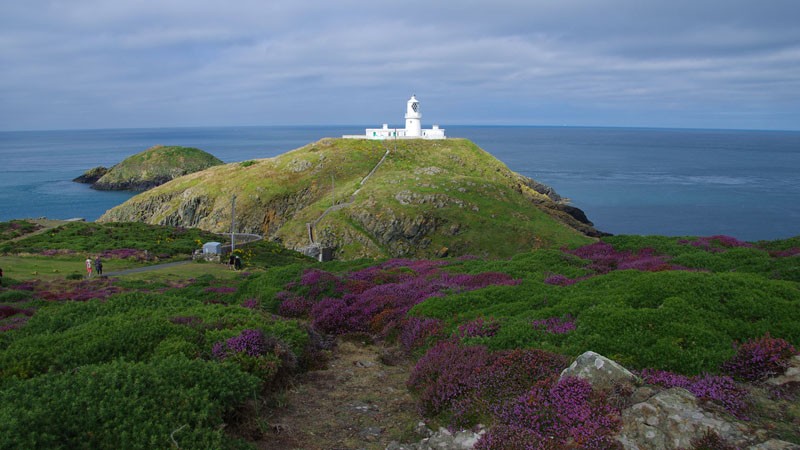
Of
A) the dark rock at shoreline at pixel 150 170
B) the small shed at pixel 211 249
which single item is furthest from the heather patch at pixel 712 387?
the dark rock at shoreline at pixel 150 170

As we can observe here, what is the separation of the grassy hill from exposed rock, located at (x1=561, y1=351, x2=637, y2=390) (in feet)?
605

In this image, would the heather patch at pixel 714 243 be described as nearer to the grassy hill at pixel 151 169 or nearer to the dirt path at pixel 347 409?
the dirt path at pixel 347 409

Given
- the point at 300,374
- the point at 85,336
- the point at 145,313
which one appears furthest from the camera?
the point at 145,313

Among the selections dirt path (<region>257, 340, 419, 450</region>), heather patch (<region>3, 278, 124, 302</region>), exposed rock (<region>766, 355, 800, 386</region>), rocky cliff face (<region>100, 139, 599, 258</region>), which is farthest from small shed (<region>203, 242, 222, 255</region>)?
exposed rock (<region>766, 355, 800, 386</region>)

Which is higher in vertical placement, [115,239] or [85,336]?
[85,336]

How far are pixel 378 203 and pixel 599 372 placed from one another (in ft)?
251

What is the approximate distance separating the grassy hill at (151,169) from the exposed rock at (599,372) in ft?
605

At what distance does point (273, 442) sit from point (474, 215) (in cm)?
7542

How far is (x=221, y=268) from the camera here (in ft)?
135

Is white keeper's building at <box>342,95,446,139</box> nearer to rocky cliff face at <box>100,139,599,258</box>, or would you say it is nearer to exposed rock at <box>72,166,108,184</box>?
rocky cliff face at <box>100,139,599,258</box>

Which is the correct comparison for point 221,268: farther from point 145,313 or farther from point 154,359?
point 154,359

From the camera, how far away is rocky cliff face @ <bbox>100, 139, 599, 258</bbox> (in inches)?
3086

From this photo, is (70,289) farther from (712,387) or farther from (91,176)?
(91,176)

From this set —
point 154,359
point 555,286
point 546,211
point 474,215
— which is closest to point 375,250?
point 474,215
